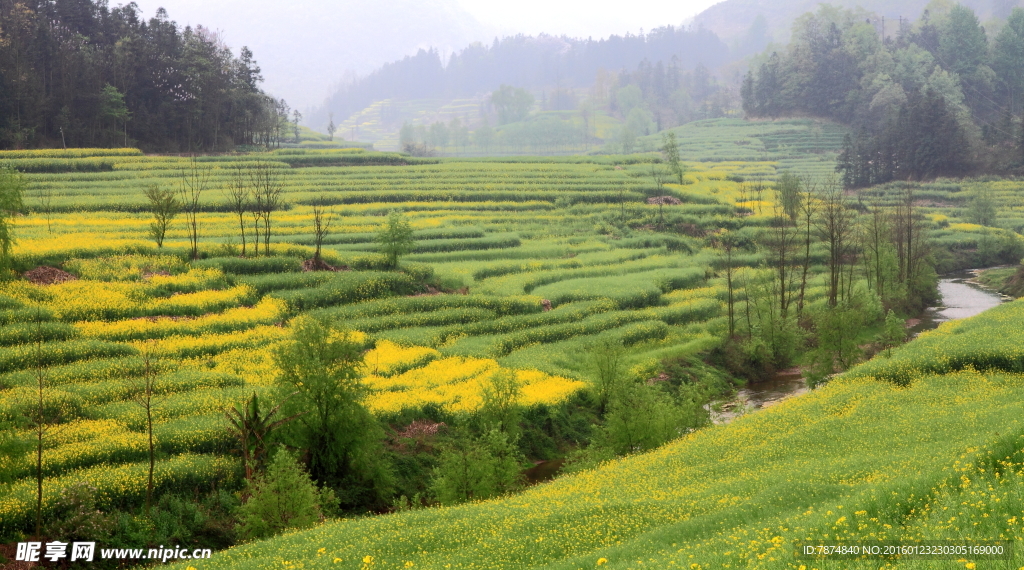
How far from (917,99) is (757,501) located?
151117 mm

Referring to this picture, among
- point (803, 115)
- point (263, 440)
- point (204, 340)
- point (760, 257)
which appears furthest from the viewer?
point (803, 115)

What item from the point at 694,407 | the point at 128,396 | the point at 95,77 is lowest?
the point at 694,407

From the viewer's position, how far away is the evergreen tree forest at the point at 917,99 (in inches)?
5374

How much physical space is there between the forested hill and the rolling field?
26.4ft

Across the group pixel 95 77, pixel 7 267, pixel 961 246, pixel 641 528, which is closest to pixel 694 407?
pixel 641 528

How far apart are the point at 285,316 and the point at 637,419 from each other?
28.0 m

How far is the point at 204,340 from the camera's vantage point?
4641 centimetres

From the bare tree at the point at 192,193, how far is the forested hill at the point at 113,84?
11.8 metres

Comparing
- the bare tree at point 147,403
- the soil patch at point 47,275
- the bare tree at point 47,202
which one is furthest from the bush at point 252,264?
the bare tree at point 47,202

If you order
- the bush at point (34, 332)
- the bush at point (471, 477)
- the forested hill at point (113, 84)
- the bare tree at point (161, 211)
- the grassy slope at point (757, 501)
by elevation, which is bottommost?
the bush at point (471, 477)

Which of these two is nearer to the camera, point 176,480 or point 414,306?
point 176,480

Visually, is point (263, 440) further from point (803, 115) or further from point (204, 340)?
point (803, 115)

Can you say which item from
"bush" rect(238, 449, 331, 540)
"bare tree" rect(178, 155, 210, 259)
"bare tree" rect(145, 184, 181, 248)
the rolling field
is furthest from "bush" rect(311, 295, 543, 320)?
"bush" rect(238, 449, 331, 540)

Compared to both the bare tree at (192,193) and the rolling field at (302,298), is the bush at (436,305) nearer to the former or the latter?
the rolling field at (302,298)
